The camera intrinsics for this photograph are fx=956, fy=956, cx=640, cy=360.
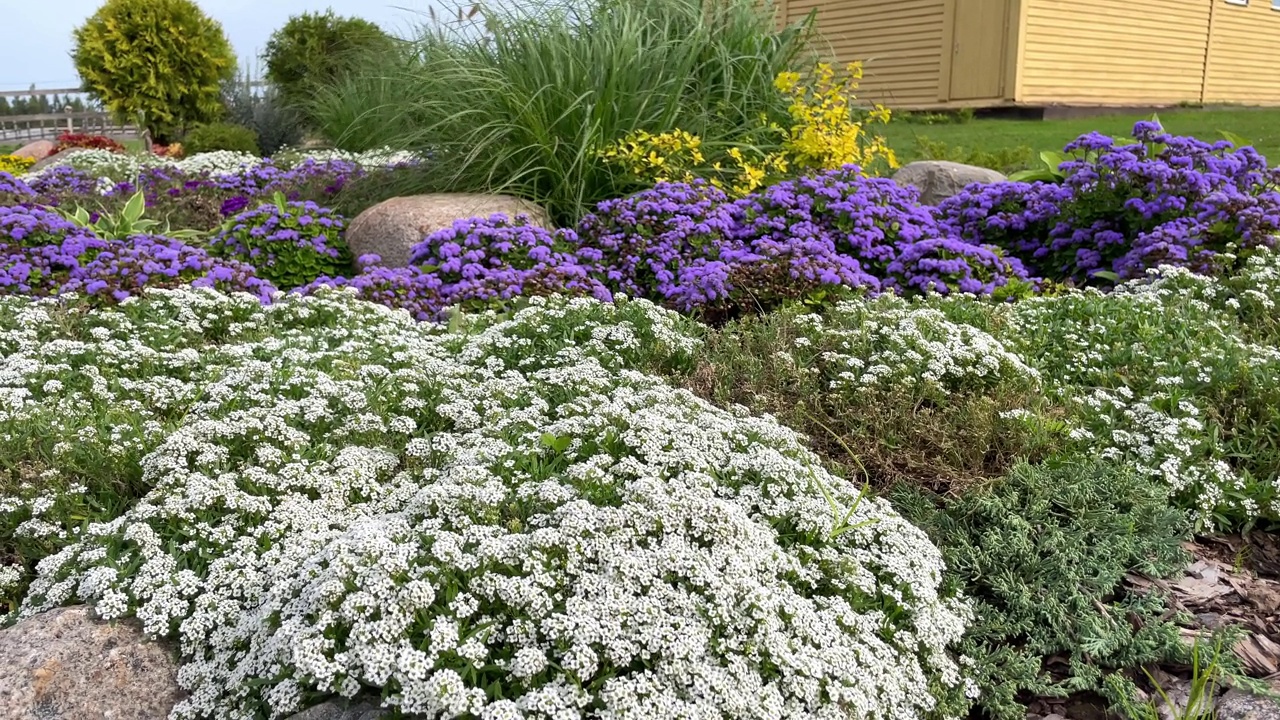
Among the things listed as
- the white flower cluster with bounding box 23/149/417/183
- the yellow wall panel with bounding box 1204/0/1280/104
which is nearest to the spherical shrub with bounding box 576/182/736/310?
the white flower cluster with bounding box 23/149/417/183

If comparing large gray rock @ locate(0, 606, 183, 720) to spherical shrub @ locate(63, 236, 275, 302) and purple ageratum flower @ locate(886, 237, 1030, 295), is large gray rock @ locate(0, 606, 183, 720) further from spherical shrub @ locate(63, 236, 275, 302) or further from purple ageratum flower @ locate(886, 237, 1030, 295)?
purple ageratum flower @ locate(886, 237, 1030, 295)

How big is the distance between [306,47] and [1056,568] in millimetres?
19590

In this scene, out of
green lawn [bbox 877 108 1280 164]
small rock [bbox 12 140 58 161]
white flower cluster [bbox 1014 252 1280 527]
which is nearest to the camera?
white flower cluster [bbox 1014 252 1280 527]

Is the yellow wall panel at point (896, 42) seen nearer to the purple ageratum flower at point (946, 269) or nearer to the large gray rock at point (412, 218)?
the large gray rock at point (412, 218)

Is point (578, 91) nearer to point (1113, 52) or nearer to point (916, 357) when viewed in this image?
point (916, 357)

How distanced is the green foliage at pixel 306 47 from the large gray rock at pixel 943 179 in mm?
13086

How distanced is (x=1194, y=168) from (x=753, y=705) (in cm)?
628

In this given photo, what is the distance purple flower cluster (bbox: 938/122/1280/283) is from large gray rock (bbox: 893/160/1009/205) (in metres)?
1.12

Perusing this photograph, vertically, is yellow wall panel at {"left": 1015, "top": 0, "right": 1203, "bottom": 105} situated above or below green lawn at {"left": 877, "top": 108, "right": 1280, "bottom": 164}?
above

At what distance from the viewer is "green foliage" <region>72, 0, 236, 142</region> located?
17.9 meters

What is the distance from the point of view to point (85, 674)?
257 centimetres

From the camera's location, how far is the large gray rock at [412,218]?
Result: 23.2 ft

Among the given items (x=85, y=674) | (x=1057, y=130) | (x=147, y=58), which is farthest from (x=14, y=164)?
(x=1057, y=130)

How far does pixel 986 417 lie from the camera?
141 inches
